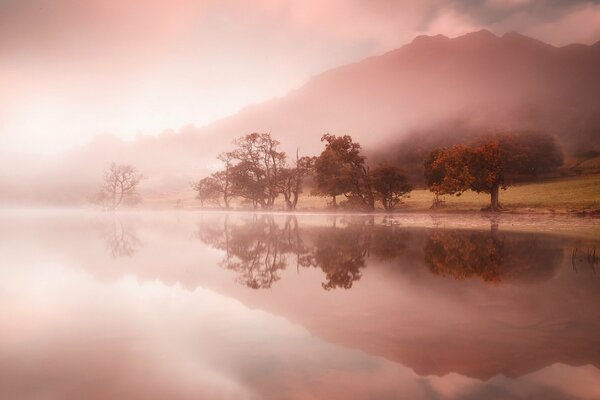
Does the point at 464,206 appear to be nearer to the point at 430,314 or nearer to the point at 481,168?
the point at 481,168

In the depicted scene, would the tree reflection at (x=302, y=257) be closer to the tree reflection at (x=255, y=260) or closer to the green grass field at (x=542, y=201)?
the tree reflection at (x=255, y=260)

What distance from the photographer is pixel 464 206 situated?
70125 mm

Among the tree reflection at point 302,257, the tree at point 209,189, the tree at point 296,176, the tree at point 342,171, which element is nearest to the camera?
the tree reflection at point 302,257

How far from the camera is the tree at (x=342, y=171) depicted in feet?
250

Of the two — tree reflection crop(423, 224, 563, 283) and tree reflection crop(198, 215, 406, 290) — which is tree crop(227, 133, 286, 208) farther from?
tree reflection crop(423, 224, 563, 283)

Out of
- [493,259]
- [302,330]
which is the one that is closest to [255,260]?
[302,330]

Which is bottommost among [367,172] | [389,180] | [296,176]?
[389,180]

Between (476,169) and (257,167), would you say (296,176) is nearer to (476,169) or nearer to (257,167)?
(257,167)

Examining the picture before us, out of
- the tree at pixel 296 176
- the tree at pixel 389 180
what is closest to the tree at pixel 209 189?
the tree at pixel 296 176

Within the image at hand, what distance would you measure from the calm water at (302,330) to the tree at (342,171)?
60.8m

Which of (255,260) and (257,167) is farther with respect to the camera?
(257,167)

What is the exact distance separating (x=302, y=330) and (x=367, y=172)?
2926 inches

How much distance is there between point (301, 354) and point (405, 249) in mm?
14890

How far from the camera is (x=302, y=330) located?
775 cm
